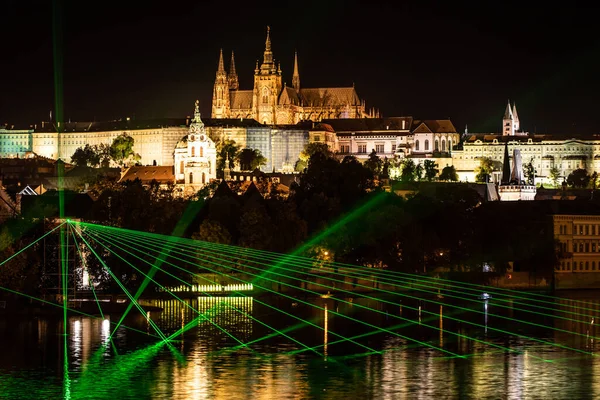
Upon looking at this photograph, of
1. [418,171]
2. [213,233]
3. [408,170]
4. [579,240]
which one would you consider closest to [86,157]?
[408,170]

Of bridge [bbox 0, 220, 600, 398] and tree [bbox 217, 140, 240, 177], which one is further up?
tree [bbox 217, 140, 240, 177]

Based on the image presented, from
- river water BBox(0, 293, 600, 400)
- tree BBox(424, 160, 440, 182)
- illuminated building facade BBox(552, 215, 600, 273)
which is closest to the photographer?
river water BBox(0, 293, 600, 400)

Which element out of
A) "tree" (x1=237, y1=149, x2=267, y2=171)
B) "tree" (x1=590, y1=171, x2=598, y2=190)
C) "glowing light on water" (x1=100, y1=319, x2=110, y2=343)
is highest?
"tree" (x1=237, y1=149, x2=267, y2=171)

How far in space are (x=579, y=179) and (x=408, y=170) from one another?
21.8 meters

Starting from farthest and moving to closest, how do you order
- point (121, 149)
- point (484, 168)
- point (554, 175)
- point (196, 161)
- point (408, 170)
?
point (121, 149) → point (554, 175) → point (484, 168) → point (408, 170) → point (196, 161)

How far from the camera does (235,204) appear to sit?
77.2m

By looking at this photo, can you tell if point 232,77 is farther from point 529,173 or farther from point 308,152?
point 529,173

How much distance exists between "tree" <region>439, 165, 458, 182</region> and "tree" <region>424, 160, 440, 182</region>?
0.94 metres

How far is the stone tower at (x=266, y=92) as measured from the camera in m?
192

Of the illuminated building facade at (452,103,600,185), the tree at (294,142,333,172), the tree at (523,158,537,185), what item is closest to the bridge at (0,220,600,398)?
the tree at (523,158,537,185)

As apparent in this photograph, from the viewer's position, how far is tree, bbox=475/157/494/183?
16600cm

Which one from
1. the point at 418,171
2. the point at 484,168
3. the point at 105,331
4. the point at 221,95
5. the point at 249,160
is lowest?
the point at 105,331

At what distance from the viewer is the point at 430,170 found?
535ft

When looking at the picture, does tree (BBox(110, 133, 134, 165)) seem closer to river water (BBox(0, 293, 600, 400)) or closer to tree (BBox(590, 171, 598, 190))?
tree (BBox(590, 171, 598, 190))
